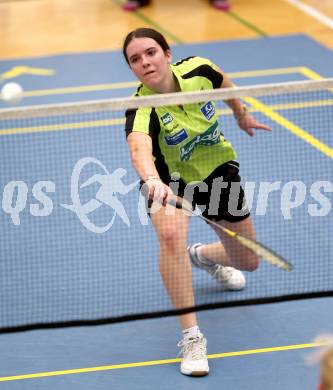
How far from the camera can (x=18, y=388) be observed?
5281mm

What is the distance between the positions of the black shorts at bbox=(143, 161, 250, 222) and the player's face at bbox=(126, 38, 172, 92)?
0.65 meters

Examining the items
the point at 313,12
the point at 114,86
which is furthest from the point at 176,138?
the point at 313,12

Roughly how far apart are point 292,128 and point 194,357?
3.68 m

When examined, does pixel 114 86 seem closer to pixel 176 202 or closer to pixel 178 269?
pixel 178 269

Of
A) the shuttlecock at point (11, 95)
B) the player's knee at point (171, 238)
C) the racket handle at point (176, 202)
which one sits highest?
the shuttlecock at point (11, 95)

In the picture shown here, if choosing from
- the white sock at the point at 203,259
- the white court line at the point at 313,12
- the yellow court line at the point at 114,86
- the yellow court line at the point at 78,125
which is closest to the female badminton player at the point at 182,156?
the white sock at the point at 203,259

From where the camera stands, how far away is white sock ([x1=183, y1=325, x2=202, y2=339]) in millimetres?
5441

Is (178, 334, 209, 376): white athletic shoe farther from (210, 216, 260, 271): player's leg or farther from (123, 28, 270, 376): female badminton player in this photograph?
(210, 216, 260, 271): player's leg

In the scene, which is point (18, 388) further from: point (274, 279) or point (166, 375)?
point (274, 279)

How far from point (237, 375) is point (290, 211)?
2033 mm

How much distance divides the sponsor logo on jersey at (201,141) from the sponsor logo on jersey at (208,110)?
2.8 inches

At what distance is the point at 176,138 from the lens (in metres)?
5.41

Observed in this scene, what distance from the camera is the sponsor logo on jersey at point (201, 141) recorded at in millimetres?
5492

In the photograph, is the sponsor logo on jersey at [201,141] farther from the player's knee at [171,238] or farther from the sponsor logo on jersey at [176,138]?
the player's knee at [171,238]
